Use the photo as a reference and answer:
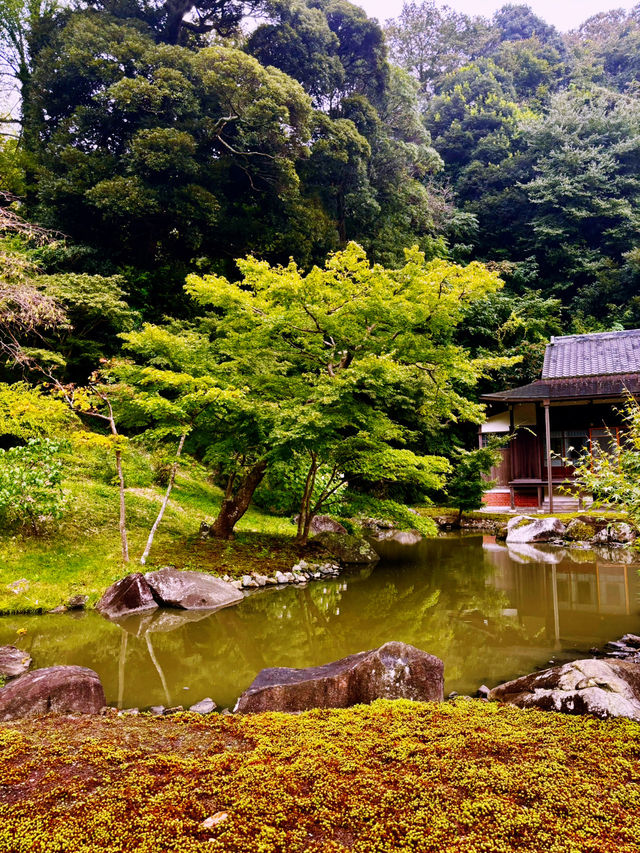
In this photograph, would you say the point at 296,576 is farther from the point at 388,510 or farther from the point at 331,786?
the point at 331,786

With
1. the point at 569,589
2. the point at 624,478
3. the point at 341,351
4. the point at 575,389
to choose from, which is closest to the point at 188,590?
the point at 341,351

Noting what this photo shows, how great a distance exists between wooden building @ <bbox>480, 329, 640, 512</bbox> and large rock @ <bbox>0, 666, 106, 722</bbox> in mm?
15534

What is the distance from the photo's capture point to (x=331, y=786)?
2.67 meters

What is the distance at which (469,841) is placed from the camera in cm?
221

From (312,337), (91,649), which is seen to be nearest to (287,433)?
(312,337)

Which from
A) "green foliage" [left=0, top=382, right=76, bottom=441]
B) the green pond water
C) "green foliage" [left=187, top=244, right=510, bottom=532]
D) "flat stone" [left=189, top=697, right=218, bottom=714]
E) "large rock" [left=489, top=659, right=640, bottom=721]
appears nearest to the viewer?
"large rock" [left=489, top=659, right=640, bottom=721]

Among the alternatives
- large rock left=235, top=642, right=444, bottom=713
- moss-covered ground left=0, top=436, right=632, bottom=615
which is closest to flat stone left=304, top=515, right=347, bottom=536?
moss-covered ground left=0, top=436, right=632, bottom=615

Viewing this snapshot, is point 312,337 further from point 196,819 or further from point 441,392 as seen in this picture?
point 196,819

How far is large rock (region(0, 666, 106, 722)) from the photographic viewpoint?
4.08 metres

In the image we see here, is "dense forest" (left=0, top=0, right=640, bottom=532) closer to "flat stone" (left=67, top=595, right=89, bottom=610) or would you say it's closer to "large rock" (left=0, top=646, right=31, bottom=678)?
"flat stone" (left=67, top=595, right=89, bottom=610)

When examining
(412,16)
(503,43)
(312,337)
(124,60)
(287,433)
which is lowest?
(287,433)

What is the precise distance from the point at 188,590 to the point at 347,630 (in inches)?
105

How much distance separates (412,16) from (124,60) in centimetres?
3408

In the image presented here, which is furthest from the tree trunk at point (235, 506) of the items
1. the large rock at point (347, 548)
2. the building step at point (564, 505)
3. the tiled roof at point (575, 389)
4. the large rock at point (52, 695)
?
the building step at point (564, 505)
